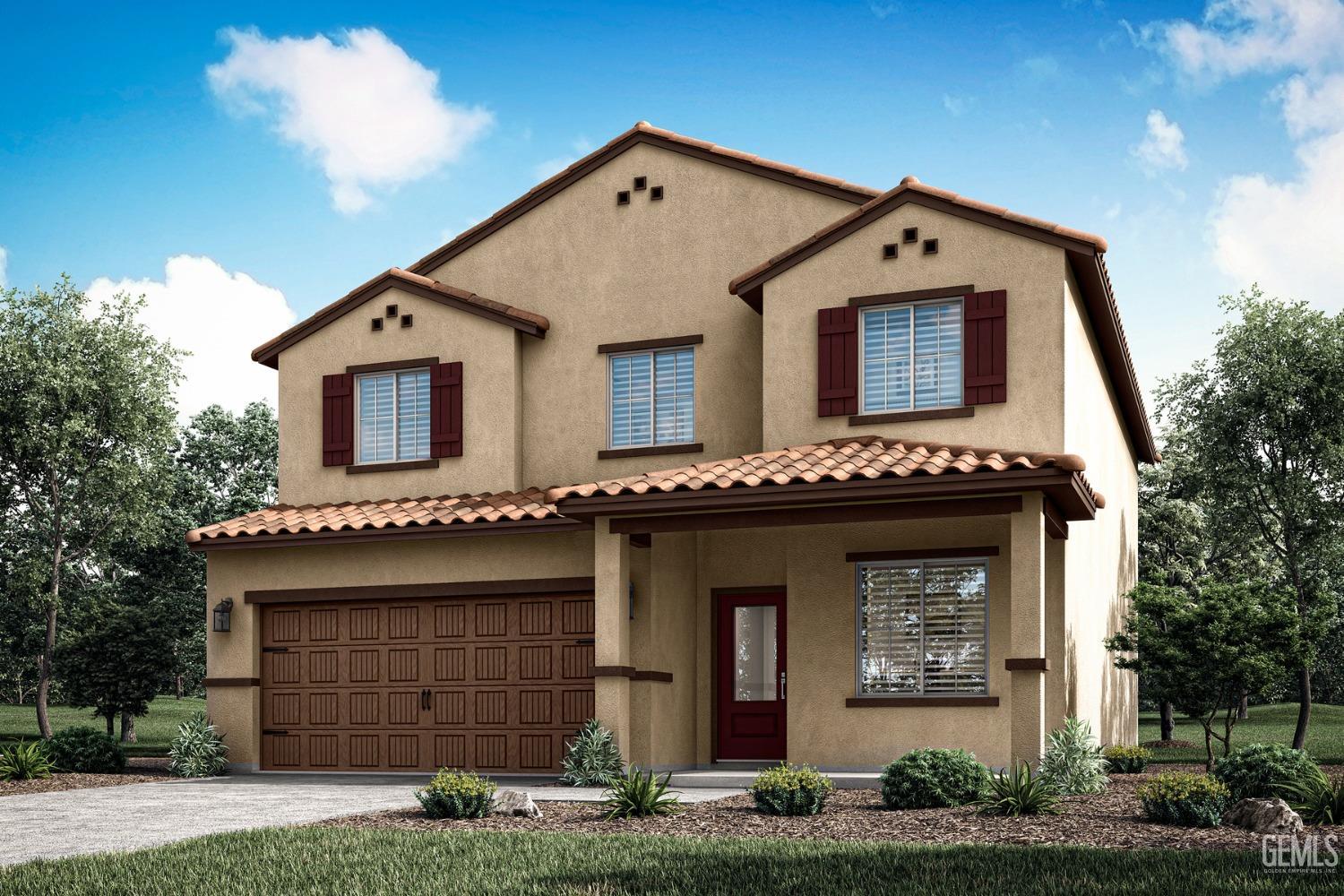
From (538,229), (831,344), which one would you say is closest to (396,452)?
(538,229)

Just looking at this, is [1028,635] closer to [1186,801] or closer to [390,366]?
[1186,801]

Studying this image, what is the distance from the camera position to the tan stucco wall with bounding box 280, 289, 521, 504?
2044 cm

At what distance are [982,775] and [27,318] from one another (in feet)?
80.1

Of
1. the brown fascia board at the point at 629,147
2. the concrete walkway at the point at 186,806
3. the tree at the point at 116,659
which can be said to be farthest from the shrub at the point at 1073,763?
the tree at the point at 116,659

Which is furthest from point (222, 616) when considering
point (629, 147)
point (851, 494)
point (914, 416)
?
point (914, 416)

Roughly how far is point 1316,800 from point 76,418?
82.8 feet

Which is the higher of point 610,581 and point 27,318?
point 27,318

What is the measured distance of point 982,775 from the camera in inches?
521

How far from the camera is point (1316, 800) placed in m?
11.6

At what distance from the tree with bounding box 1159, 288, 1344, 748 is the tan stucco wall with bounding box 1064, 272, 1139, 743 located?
195cm

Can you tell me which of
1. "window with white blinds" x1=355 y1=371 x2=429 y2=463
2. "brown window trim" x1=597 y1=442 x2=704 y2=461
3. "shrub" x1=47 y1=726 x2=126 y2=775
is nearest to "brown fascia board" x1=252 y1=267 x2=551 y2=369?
"window with white blinds" x1=355 y1=371 x2=429 y2=463

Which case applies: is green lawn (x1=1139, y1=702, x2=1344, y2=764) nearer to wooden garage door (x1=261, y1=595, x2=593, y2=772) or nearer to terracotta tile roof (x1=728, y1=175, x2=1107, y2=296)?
terracotta tile roof (x1=728, y1=175, x2=1107, y2=296)

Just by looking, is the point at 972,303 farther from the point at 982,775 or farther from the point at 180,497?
the point at 180,497

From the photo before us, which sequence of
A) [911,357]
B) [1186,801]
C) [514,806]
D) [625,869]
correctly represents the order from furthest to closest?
[911,357]
[514,806]
[1186,801]
[625,869]
